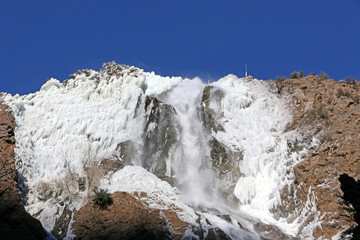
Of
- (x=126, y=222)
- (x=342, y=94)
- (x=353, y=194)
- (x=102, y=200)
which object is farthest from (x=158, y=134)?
(x=353, y=194)

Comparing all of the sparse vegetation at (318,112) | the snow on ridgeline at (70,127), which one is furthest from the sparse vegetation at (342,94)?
the snow on ridgeline at (70,127)

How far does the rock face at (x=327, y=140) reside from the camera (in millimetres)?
24000

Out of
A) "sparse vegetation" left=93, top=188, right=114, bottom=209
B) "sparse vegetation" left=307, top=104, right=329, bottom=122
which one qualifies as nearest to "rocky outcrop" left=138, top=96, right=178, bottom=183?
"sparse vegetation" left=93, top=188, right=114, bottom=209

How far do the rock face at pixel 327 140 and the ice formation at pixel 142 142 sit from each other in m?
1.57

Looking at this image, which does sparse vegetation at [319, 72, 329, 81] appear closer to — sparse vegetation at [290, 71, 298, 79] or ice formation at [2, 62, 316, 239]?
sparse vegetation at [290, 71, 298, 79]

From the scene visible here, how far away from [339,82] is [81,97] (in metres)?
20.1

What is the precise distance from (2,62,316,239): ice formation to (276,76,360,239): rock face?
1.57m

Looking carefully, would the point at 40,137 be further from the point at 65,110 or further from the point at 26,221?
the point at 26,221

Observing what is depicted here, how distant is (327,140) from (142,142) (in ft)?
43.1

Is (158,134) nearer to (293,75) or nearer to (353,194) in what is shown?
(293,75)

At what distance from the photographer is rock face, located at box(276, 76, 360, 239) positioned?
2400 cm

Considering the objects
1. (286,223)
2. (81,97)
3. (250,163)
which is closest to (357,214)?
(286,223)

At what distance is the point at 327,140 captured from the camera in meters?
28.0

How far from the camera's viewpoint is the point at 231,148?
33.3 meters
